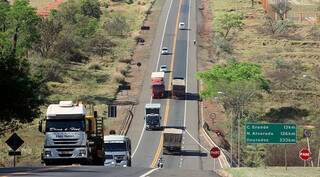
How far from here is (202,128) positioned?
106 m

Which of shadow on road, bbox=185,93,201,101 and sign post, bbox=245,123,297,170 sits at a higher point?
sign post, bbox=245,123,297,170

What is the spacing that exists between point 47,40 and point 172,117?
133 ft

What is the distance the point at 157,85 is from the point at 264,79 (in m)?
19.3

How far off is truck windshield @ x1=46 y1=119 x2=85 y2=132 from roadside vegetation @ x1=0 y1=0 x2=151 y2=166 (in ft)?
77.4

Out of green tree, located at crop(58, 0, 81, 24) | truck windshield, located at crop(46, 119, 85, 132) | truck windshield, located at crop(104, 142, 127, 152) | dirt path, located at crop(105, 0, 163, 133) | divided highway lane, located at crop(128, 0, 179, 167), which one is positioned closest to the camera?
truck windshield, located at crop(46, 119, 85, 132)

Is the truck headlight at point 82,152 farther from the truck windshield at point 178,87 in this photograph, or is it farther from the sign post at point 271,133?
the truck windshield at point 178,87

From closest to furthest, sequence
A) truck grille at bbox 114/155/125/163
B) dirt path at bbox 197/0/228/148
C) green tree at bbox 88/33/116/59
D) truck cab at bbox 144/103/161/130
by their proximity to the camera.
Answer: truck grille at bbox 114/155/125/163
truck cab at bbox 144/103/161/130
dirt path at bbox 197/0/228/148
green tree at bbox 88/33/116/59

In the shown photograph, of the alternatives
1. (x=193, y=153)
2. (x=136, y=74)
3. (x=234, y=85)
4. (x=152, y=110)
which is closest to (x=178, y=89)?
(x=234, y=85)

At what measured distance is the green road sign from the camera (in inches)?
1919

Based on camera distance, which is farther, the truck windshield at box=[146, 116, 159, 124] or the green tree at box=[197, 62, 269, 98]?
the green tree at box=[197, 62, 269, 98]

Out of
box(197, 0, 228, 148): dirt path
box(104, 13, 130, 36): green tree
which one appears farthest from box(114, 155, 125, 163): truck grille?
box(104, 13, 130, 36): green tree

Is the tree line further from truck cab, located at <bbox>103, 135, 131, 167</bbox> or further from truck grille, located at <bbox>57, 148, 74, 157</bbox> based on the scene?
truck grille, located at <bbox>57, 148, 74, 157</bbox>

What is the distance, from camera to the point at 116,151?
6006 centimetres

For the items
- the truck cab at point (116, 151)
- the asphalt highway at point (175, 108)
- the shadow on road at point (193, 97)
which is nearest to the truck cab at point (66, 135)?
the truck cab at point (116, 151)
